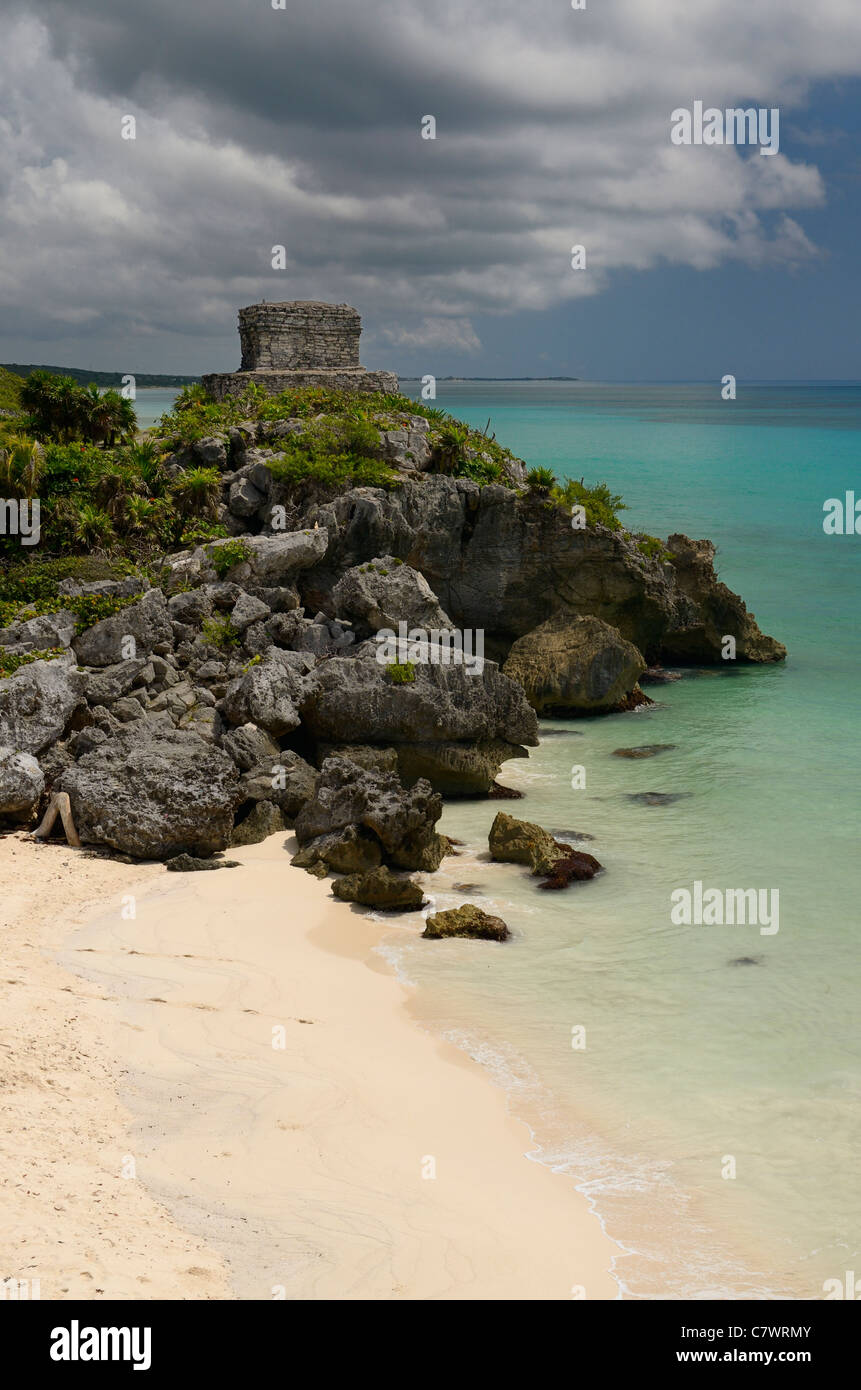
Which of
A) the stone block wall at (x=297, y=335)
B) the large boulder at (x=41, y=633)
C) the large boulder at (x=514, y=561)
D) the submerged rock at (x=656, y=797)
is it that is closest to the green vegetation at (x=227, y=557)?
the large boulder at (x=514, y=561)

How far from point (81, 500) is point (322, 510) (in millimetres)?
4945

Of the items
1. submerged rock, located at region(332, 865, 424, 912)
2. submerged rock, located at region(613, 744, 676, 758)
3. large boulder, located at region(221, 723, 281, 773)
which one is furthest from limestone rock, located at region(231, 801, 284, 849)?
submerged rock, located at region(613, 744, 676, 758)

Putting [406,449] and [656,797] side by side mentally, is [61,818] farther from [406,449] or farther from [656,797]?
[406,449]

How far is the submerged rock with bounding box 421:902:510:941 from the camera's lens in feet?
40.3

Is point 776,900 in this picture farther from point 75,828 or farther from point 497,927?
point 75,828

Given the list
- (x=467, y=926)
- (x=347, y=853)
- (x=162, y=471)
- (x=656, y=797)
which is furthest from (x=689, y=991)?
(x=162, y=471)

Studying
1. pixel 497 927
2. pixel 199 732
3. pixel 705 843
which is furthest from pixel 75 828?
pixel 705 843

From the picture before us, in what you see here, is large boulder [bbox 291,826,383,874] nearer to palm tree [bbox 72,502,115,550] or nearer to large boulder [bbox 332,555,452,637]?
large boulder [bbox 332,555,452,637]

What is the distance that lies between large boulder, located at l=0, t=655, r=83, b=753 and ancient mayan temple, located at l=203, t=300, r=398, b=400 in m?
17.7

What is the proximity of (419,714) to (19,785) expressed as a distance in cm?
578

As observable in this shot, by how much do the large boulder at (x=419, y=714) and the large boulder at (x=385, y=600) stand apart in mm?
1797

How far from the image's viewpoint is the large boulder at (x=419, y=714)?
17.1m

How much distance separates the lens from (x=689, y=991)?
11.4 metres
